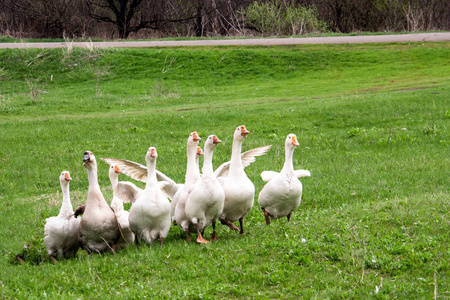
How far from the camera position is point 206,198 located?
24.3ft

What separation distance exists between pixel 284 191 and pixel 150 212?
2.03 meters

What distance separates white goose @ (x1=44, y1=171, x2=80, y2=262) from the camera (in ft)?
24.6

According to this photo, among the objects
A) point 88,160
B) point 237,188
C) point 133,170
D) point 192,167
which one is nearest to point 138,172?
point 133,170

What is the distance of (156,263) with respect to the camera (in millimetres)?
6773

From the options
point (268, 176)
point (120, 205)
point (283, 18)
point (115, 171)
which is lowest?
point (120, 205)

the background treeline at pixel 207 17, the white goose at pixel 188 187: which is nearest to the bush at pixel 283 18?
the background treeline at pixel 207 17

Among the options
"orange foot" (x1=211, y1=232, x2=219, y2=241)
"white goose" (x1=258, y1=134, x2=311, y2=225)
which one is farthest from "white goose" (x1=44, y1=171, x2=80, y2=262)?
"white goose" (x1=258, y1=134, x2=311, y2=225)

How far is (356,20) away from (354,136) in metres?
24.5

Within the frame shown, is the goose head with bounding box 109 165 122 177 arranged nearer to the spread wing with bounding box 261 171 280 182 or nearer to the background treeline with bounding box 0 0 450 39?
the spread wing with bounding box 261 171 280 182

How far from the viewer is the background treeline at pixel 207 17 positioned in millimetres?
35188

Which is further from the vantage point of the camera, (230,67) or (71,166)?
(230,67)

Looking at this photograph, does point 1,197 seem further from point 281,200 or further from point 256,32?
point 256,32

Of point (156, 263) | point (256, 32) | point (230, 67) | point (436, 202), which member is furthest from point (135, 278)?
point (256, 32)

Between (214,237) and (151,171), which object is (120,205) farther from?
(214,237)
